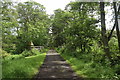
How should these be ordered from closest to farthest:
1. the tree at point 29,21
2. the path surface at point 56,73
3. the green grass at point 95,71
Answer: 1. the green grass at point 95,71
2. the path surface at point 56,73
3. the tree at point 29,21

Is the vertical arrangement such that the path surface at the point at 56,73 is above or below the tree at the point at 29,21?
below

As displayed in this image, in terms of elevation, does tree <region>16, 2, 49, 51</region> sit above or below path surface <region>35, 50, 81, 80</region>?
above

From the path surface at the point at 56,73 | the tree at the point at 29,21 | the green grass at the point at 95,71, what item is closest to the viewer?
the green grass at the point at 95,71

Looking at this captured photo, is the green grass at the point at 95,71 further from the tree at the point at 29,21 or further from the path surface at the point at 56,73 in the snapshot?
the tree at the point at 29,21

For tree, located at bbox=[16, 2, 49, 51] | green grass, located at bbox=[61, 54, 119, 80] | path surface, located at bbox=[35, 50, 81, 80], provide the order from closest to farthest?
green grass, located at bbox=[61, 54, 119, 80] → path surface, located at bbox=[35, 50, 81, 80] → tree, located at bbox=[16, 2, 49, 51]

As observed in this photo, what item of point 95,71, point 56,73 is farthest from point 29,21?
point 95,71

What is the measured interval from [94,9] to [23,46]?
22105 mm

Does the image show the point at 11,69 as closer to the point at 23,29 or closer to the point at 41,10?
the point at 23,29

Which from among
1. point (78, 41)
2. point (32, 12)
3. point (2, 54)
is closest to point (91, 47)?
point (78, 41)

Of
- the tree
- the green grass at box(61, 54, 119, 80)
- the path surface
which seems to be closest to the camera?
the green grass at box(61, 54, 119, 80)

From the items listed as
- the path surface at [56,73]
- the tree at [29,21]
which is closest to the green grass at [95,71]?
the path surface at [56,73]

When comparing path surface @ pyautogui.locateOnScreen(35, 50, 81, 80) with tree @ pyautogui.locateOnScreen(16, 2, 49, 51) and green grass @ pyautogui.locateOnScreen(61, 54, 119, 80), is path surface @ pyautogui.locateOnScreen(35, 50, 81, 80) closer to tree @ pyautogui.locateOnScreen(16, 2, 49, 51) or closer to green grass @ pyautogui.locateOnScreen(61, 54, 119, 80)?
green grass @ pyautogui.locateOnScreen(61, 54, 119, 80)

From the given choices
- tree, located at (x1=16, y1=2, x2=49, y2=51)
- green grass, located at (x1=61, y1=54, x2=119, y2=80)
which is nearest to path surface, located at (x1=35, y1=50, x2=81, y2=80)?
green grass, located at (x1=61, y1=54, x2=119, y2=80)

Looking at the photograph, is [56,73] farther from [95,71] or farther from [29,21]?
[29,21]
